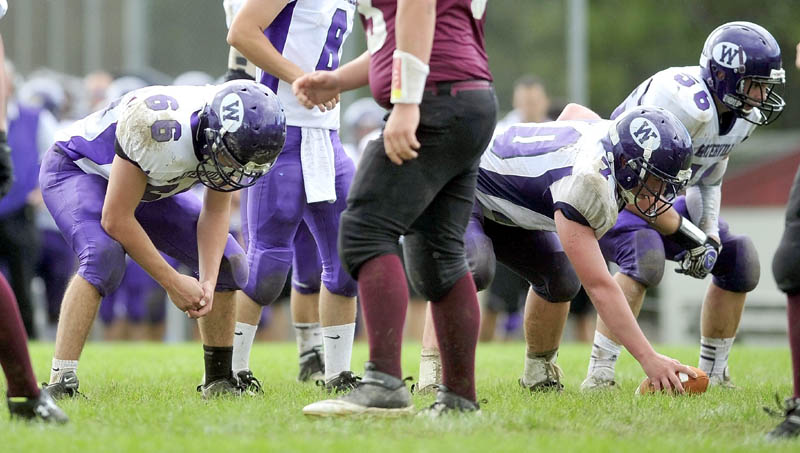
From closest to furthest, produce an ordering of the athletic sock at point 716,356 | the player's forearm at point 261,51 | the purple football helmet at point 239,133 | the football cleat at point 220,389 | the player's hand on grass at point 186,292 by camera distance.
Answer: the purple football helmet at point 239,133, the player's hand on grass at point 186,292, the football cleat at point 220,389, the player's forearm at point 261,51, the athletic sock at point 716,356

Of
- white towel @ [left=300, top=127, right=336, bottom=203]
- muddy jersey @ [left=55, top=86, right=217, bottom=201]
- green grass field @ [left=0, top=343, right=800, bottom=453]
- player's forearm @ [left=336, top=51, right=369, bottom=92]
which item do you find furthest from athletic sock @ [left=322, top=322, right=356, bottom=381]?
player's forearm @ [left=336, top=51, right=369, bottom=92]

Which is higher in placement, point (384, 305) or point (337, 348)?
point (384, 305)

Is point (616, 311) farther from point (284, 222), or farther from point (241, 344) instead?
point (241, 344)

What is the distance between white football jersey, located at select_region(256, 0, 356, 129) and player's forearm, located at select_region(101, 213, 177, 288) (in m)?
1.15

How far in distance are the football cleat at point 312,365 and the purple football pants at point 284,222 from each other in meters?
0.80

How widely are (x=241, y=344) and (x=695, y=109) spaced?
254 centimetres

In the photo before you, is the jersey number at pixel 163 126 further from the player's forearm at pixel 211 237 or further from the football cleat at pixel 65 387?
the football cleat at pixel 65 387

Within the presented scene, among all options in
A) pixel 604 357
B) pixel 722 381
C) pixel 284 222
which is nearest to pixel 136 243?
pixel 284 222

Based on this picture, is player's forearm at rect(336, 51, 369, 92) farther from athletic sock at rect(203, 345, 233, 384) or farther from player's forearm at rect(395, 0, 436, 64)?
athletic sock at rect(203, 345, 233, 384)

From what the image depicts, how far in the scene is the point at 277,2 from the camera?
5621 millimetres

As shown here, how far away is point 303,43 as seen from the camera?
5820 mm

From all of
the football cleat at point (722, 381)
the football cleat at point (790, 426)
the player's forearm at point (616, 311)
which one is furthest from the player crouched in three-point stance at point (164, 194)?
the football cleat at point (722, 381)

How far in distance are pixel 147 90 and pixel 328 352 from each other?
160 centimetres

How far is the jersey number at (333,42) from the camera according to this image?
5.88m
